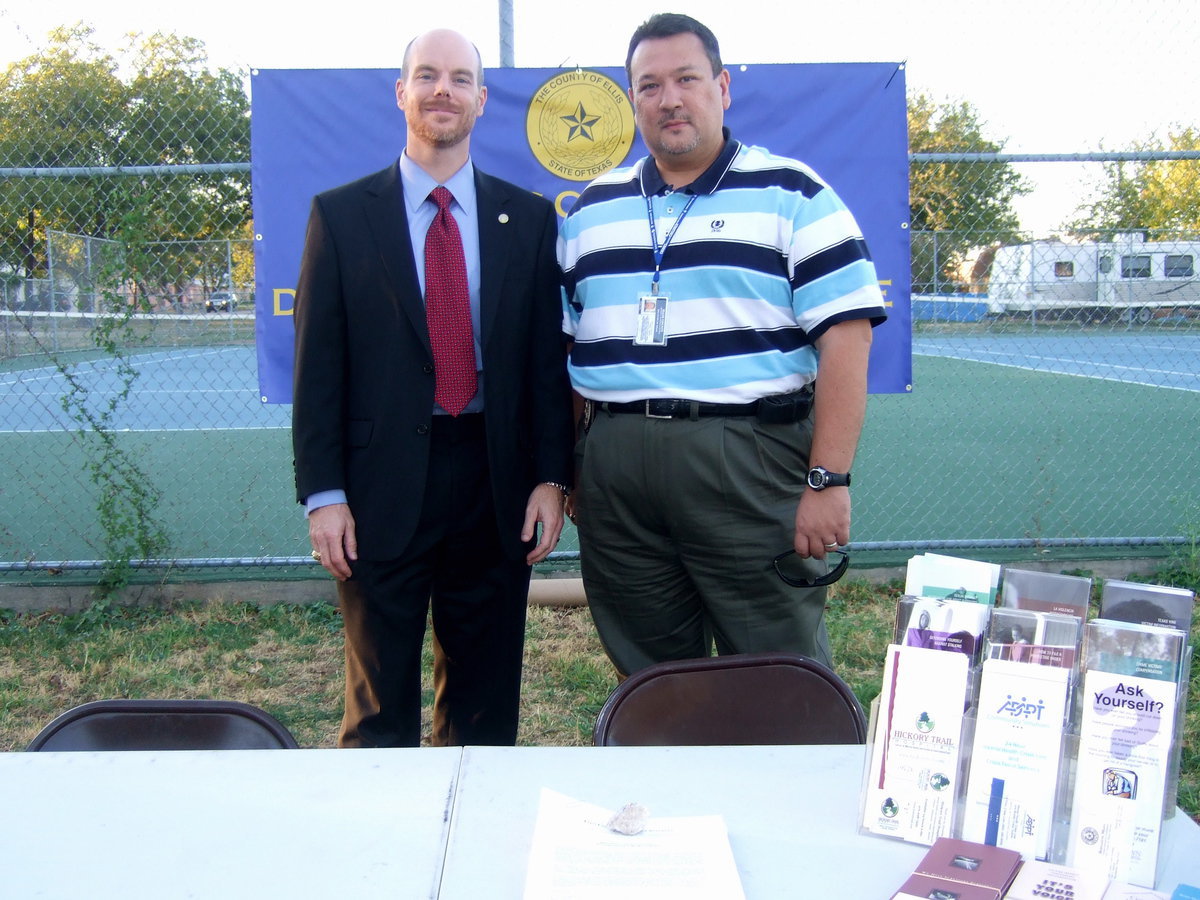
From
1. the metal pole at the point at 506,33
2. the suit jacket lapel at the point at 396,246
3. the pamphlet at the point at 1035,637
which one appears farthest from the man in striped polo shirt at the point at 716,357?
the metal pole at the point at 506,33

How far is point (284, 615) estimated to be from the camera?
4.51 m

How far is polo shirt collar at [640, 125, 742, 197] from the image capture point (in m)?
2.50

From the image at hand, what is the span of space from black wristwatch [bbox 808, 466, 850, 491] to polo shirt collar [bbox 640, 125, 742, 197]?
0.73m

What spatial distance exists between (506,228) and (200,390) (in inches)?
504

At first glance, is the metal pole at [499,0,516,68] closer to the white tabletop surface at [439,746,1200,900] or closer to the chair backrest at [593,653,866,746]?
the chair backrest at [593,653,866,746]

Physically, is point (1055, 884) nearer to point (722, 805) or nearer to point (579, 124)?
point (722, 805)

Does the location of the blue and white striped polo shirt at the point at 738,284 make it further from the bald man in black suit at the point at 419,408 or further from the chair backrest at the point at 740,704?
the chair backrest at the point at 740,704

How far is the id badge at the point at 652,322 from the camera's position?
249 centimetres

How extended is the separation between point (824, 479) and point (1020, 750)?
1.20 m

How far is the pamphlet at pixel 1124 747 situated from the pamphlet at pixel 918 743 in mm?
144

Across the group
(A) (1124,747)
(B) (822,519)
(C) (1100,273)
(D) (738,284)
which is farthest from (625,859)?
(C) (1100,273)

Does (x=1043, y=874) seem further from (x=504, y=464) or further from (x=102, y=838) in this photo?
(x=504, y=464)

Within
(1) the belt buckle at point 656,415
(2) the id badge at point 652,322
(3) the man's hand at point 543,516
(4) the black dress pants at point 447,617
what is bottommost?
(4) the black dress pants at point 447,617

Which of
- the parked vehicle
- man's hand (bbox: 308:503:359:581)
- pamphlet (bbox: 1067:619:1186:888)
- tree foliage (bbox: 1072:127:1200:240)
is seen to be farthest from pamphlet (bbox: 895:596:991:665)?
the parked vehicle
